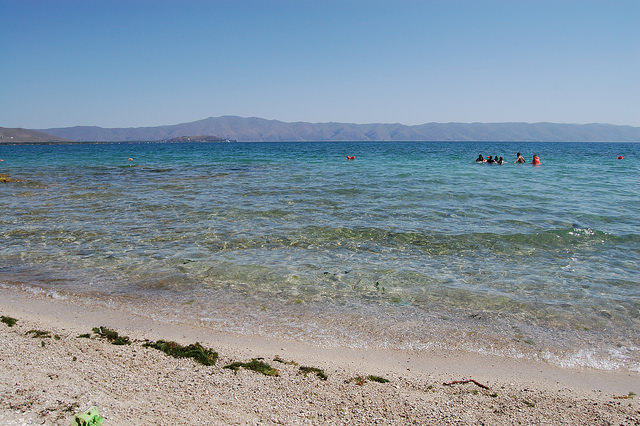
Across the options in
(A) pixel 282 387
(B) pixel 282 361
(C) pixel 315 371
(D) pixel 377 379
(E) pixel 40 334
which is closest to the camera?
(A) pixel 282 387

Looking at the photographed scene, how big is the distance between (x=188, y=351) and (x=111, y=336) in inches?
44.1

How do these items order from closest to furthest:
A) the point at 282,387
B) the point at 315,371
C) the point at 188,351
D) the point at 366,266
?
the point at 282,387, the point at 315,371, the point at 188,351, the point at 366,266

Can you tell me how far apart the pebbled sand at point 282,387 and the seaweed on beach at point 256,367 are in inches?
2.8

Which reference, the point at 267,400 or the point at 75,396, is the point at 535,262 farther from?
the point at 75,396

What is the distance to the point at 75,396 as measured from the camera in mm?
3688

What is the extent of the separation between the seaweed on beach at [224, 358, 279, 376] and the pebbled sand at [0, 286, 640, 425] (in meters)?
0.07

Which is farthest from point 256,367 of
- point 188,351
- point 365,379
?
point 365,379

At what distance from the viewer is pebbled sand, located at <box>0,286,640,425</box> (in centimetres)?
354

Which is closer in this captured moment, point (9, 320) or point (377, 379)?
point (377, 379)

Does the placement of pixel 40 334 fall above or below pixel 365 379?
above

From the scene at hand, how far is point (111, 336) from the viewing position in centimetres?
507

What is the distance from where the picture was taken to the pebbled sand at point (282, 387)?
354 cm

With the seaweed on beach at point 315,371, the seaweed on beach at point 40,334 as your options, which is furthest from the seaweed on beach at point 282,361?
the seaweed on beach at point 40,334

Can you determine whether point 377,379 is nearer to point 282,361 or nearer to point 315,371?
point 315,371
